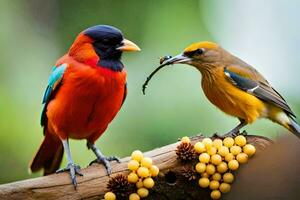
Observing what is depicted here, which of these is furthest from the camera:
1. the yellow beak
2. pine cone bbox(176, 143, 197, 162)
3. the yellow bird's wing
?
the yellow beak

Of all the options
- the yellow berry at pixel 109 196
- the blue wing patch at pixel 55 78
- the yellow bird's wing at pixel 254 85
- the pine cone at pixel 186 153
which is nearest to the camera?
the yellow berry at pixel 109 196

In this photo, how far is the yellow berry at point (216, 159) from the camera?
334cm

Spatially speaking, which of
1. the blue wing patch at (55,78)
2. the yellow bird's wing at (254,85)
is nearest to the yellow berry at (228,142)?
the yellow bird's wing at (254,85)

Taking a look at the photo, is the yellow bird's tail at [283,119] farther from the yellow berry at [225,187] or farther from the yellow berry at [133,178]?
the yellow berry at [133,178]

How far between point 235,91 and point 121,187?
73 centimetres

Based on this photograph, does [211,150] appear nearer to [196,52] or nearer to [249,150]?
[249,150]

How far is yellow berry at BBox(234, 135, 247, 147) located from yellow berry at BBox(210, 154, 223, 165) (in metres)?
0.12

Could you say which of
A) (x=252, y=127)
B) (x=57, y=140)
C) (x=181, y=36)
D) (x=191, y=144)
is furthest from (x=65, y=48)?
(x=191, y=144)

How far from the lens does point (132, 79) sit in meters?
4.42

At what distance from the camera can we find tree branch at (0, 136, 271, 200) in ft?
11.2

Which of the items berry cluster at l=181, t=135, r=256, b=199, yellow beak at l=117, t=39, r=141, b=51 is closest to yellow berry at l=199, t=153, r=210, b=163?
berry cluster at l=181, t=135, r=256, b=199

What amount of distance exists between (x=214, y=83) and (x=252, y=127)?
63 cm

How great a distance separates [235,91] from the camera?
3533mm

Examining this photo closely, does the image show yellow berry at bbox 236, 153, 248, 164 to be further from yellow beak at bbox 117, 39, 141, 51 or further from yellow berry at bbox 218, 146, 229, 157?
yellow beak at bbox 117, 39, 141, 51
